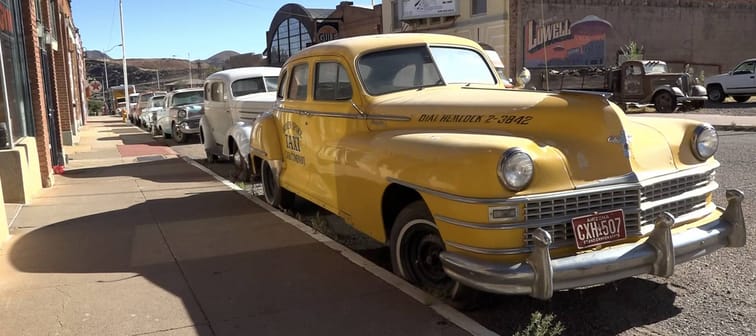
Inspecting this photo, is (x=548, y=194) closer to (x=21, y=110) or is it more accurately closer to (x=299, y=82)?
(x=299, y=82)

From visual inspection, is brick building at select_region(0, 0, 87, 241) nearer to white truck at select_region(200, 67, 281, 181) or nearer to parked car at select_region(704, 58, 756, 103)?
white truck at select_region(200, 67, 281, 181)

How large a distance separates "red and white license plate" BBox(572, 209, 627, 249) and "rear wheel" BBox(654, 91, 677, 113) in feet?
62.1

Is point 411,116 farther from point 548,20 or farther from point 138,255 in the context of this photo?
point 548,20

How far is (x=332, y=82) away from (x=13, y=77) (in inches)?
227

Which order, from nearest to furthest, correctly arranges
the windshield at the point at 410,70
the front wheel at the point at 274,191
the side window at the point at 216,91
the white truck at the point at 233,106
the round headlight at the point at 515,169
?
1. the round headlight at the point at 515,169
2. the windshield at the point at 410,70
3. the front wheel at the point at 274,191
4. the white truck at the point at 233,106
5. the side window at the point at 216,91

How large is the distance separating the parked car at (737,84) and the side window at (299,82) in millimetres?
22664

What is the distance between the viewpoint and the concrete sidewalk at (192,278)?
393cm

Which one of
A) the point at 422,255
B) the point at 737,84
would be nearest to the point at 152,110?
the point at 422,255

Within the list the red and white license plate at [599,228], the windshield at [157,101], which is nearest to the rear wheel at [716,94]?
the windshield at [157,101]

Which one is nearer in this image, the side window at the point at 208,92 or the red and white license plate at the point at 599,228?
the red and white license plate at the point at 599,228

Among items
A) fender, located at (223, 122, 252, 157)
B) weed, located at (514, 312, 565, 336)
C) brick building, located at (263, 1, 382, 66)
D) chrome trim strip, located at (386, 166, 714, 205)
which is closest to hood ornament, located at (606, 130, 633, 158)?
chrome trim strip, located at (386, 166, 714, 205)

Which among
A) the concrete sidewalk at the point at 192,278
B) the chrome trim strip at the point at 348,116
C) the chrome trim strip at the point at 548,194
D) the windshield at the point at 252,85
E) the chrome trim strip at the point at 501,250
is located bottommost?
the concrete sidewalk at the point at 192,278

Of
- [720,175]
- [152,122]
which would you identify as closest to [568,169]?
[720,175]

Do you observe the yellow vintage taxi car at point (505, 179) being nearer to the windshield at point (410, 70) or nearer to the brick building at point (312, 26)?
the windshield at point (410, 70)
